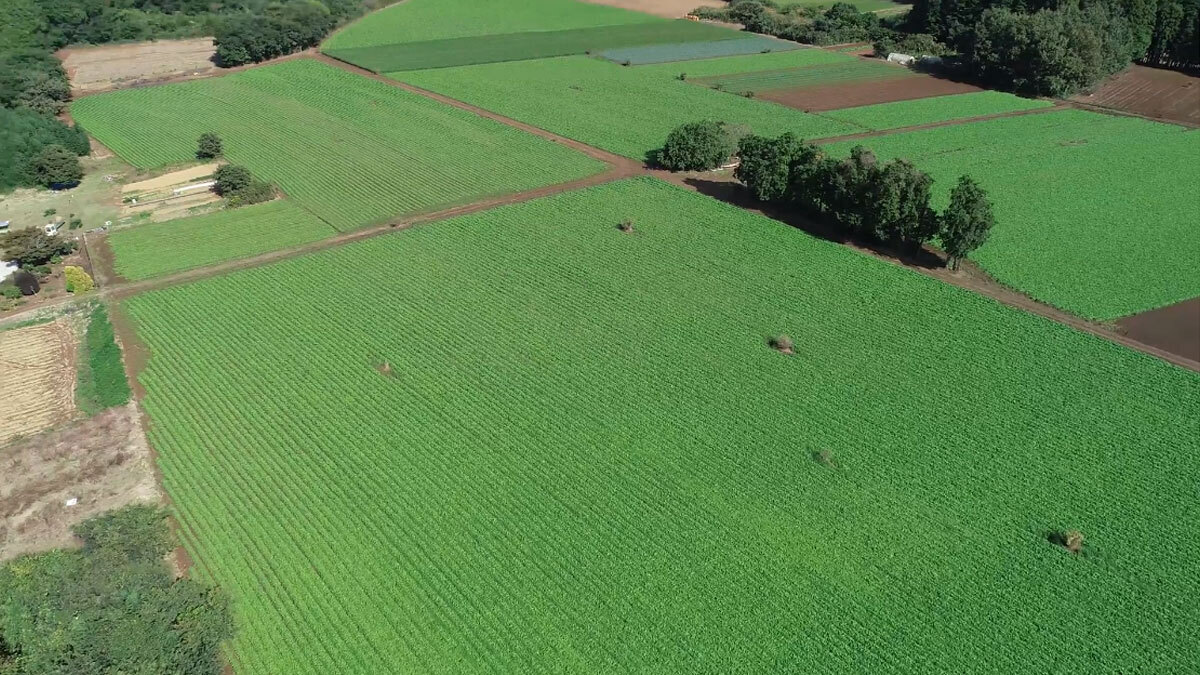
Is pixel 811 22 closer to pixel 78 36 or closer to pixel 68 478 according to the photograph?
pixel 78 36

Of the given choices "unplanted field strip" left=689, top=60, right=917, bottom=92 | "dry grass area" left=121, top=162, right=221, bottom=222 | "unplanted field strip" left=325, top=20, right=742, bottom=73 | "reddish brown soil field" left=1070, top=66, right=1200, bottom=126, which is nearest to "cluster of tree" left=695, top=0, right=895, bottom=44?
"unplanted field strip" left=325, top=20, right=742, bottom=73

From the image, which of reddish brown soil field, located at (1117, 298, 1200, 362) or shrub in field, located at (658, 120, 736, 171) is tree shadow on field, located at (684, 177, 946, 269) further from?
reddish brown soil field, located at (1117, 298, 1200, 362)

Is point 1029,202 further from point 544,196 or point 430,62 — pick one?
point 430,62

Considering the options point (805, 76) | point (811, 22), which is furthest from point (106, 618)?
point (811, 22)

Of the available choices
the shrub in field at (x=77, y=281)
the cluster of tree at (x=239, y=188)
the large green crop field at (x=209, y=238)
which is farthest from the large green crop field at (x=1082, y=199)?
the shrub in field at (x=77, y=281)

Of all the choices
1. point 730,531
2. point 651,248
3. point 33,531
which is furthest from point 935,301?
point 33,531

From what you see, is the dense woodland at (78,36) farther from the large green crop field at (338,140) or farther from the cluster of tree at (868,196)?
the cluster of tree at (868,196)
